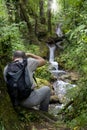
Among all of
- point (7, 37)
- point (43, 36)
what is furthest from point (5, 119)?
point (43, 36)

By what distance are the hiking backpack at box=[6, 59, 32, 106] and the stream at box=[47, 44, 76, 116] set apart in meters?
2.46

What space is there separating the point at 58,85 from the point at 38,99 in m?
8.36

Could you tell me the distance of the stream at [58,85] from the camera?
985cm

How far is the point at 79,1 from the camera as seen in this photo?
6105mm

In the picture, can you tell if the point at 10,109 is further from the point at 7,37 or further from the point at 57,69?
the point at 57,69

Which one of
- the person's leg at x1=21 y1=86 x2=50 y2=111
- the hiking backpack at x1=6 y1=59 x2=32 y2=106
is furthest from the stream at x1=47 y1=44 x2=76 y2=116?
the hiking backpack at x1=6 y1=59 x2=32 y2=106

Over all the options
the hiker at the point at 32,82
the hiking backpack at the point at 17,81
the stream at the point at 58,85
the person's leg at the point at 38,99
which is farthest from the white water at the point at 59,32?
the hiking backpack at the point at 17,81

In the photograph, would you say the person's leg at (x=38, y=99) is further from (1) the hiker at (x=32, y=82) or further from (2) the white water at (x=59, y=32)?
(2) the white water at (x=59, y=32)

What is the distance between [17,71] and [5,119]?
4.79 ft

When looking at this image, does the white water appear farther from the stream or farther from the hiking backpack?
the hiking backpack

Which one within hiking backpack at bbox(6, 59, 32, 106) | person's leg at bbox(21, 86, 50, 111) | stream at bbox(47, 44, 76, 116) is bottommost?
stream at bbox(47, 44, 76, 116)

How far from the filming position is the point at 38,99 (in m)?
5.92

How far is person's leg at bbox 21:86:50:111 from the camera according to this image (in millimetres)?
5696

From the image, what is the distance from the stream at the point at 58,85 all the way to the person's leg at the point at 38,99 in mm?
1523
